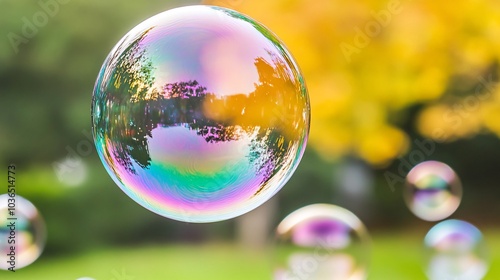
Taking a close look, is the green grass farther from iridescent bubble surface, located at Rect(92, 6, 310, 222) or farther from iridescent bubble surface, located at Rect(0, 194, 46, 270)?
iridescent bubble surface, located at Rect(92, 6, 310, 222)

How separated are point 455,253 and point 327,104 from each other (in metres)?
2.61

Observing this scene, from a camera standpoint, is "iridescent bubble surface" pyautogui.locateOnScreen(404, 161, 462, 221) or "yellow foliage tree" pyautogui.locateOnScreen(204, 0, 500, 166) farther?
"yellow foliage tree" pyautogui.locateOnScreen(204, 0, 500, 166)

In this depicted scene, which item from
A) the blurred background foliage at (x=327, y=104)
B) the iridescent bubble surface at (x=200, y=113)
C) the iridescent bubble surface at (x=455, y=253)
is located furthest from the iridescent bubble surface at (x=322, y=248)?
the blurred background foliage at (x=327, y=104)

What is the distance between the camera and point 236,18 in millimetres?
3045

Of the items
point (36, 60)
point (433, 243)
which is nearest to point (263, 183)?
point (433, 243)

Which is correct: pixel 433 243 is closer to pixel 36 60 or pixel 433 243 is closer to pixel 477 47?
pixel 477 47

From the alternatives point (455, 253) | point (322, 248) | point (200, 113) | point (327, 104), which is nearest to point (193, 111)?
point (200, 113)

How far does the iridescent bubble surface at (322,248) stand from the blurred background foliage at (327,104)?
10.8 feet

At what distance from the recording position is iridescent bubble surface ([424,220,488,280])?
5.78 m

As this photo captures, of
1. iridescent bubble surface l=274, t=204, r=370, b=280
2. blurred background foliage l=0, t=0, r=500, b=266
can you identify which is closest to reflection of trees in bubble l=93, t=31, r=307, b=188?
iridescent bubble surface l=274, t=204, r=370, b=280

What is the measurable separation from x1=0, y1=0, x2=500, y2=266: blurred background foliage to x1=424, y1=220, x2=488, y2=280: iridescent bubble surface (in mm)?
2489

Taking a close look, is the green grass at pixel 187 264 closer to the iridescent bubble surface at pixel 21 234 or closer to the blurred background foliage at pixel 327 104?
the blurred background foliage at pixel 327 104

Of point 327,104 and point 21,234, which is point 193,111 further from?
point 327,104

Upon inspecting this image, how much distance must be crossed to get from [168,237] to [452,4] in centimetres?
540
